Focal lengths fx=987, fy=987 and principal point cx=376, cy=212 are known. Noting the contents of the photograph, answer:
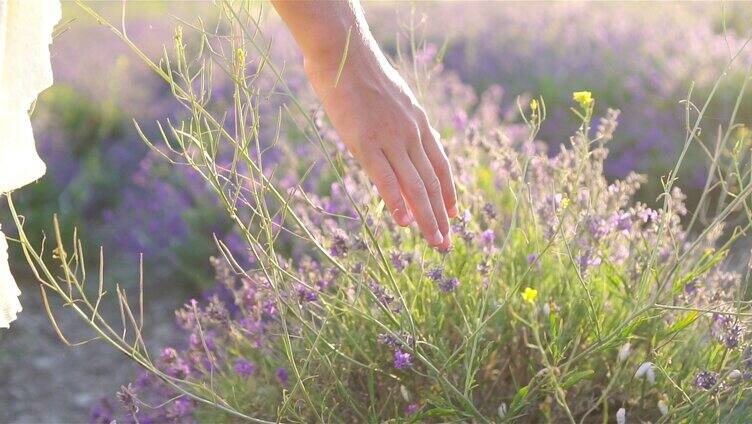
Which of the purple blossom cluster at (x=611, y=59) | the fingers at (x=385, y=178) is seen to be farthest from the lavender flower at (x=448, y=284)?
the purple blossom cluster at (x=611, y=59)

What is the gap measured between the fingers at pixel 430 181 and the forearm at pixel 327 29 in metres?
0.16

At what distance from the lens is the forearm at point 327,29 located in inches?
60.4

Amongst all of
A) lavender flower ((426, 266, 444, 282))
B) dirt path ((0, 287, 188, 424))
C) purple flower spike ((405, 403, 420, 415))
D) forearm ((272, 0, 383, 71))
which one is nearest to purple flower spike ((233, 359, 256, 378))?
purple flower spike ((405, 403, 420, 415))

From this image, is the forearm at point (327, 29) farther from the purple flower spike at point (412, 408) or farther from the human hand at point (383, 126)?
the purple flower spike at point (412, 408)

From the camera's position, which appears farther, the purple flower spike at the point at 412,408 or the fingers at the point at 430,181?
the purple flower spike at the point at 412,408

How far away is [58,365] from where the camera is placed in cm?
382

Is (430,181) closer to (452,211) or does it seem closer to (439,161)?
(439,161)

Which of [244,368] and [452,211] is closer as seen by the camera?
[452,211]

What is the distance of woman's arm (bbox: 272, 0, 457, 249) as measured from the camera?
5.06 feet

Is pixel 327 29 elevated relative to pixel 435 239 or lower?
elevated

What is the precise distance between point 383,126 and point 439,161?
14 cm

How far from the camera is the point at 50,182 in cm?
482

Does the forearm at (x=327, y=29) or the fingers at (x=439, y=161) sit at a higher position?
the forearm at (x=327, y=29)

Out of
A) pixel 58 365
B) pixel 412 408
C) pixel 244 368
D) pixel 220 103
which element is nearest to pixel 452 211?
pixel 412 408
